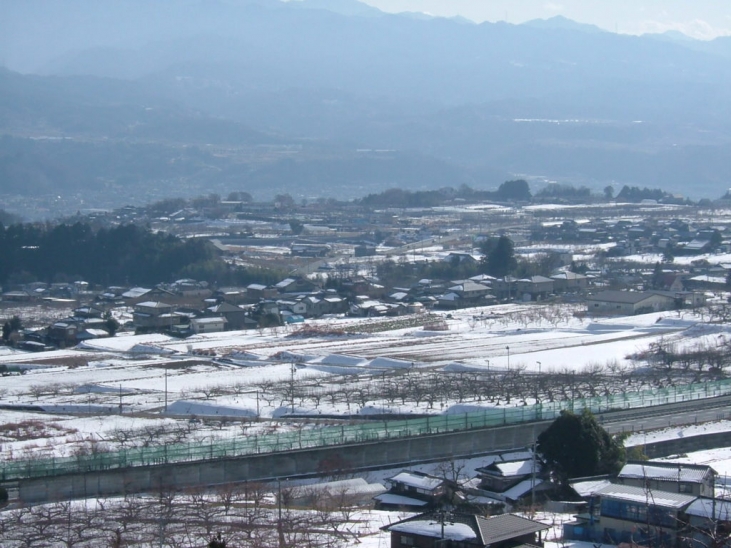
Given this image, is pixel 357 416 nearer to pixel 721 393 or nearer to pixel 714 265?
pixel 721 393

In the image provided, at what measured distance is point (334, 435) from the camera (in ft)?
48.1

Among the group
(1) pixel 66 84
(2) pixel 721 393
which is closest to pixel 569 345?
(2) pixel 721 393

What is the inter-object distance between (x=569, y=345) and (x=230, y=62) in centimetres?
17175

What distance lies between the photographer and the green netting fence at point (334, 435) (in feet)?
42.4

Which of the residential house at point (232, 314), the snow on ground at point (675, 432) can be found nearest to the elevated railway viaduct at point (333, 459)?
the snow on ground at point (675, 432)

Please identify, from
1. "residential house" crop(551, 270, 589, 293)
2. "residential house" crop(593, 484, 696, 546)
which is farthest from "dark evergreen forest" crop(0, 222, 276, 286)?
"residential house" crop(593, 484, 696, 546)

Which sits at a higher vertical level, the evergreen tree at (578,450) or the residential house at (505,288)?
the evergreen tree at (578,450)

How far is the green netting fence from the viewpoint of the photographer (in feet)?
42.4

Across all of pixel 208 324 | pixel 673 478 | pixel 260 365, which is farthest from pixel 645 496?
pixel 208 324

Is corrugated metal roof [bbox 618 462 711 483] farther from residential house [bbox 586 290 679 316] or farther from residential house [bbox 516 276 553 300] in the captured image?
residential house [bbox 516 276 553 300]

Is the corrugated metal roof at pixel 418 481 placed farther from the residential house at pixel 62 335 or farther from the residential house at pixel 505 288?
the residential house at pixel 505 288

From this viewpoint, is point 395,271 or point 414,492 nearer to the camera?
point 414,492

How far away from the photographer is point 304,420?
54.2 ft

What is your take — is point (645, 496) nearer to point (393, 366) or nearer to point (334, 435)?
point (334, 435)
